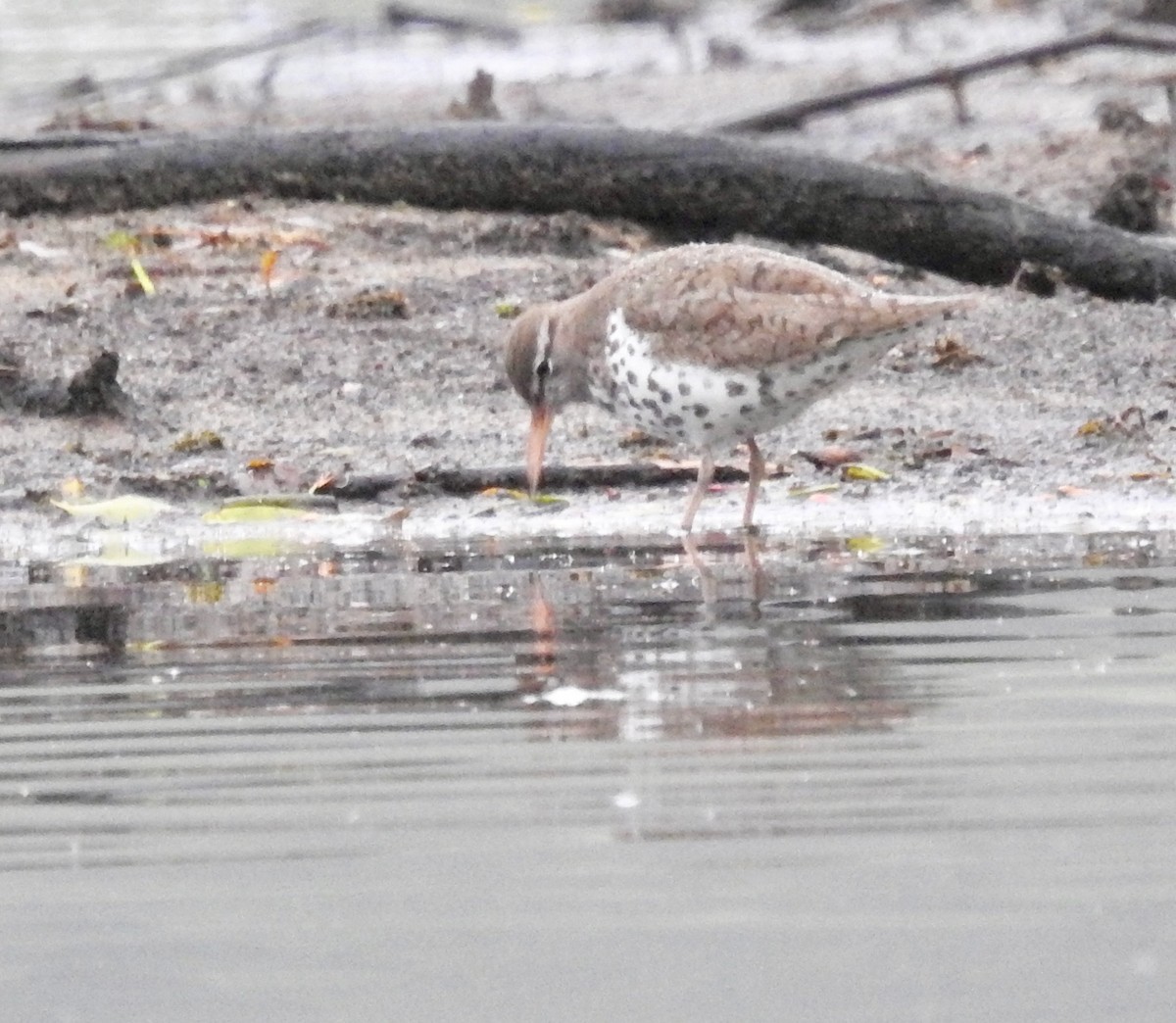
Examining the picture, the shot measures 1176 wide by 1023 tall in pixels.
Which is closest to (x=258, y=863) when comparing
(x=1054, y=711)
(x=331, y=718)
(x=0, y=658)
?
(x=331, y=718)

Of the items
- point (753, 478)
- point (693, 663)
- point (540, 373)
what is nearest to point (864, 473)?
point (753, 478)

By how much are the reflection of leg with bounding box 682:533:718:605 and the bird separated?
0.24 m

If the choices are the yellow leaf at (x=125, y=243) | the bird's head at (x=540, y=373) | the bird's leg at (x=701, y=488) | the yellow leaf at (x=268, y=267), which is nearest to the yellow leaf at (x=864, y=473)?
the bird's leg at (x=701, y=488)

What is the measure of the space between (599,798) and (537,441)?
4394 mm

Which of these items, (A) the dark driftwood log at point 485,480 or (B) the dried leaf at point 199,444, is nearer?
(A) the dark driftwood log at point 485,480

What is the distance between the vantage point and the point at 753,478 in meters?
8.73

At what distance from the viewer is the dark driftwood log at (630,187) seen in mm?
11047

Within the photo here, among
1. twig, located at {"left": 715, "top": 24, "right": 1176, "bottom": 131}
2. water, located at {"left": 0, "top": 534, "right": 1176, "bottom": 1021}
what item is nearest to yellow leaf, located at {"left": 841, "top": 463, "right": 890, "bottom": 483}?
water, located at {"left": 0, "top": 534, "right": 1176, "bottom": 1021}

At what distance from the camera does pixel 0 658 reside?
650cm

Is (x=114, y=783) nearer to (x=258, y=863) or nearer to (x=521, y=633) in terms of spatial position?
(x=258, y=863)

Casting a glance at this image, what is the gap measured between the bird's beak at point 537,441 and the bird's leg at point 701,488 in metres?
0.50

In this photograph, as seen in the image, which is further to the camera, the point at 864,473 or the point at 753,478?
the point at 864,473

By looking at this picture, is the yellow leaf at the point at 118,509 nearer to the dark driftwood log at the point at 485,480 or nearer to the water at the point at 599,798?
the dark driftwood log at the point at 485,480

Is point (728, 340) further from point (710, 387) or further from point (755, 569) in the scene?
point (755, 569)
